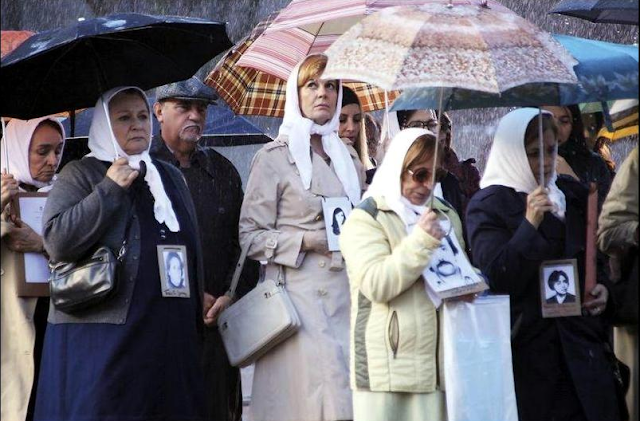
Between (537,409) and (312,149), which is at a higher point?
(312,149)

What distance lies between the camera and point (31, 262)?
766 cm

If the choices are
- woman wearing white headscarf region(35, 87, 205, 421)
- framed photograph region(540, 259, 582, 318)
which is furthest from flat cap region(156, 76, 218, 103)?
framed photograph region(540, 259, 582, 318)

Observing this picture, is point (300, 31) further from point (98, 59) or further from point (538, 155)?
point (538, 155)

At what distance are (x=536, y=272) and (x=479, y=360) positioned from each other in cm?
58

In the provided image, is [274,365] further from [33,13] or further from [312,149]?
→ [33,13]

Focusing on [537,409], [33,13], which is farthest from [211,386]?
[33,13]

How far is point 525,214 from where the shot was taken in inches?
291

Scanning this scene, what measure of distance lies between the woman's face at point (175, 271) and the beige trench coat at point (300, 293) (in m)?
0.64

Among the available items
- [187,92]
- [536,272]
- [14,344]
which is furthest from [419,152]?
[187,92]

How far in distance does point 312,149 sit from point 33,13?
32.9 ft

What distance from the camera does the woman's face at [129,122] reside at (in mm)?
7328

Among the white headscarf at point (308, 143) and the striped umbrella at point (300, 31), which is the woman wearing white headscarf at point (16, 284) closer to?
the white headscarf at point (308, 143)

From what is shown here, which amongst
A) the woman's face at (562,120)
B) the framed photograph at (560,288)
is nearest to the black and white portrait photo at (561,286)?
the framed photograph at (560,288)

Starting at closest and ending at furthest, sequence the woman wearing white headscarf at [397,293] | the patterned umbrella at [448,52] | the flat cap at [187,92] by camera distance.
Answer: the patterned umbrella at [448,52] < the woman wearing white headscarf at [397,293] < the flat cap at [187,92]
